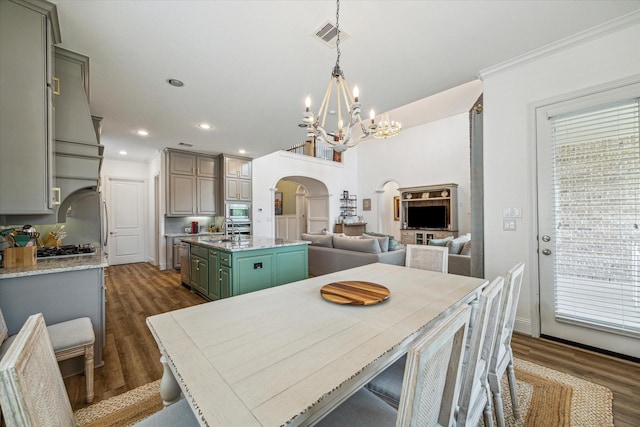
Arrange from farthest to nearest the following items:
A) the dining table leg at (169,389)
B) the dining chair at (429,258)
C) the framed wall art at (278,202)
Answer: the framed wall art at (278,202) < the dining chair at (429,258) < the dining table leg at (169,389)

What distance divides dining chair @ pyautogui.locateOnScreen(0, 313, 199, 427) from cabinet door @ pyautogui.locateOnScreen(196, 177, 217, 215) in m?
5.41

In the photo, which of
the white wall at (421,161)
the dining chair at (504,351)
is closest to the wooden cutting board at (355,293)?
the dining chair at (504,351)

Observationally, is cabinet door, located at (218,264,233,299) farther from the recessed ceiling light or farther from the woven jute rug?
the recessed ceiling light

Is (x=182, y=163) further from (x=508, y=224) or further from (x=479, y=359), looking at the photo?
(x=479, y=359)

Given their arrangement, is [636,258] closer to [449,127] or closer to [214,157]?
[449,127]

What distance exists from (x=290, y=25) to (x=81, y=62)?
6.51ft

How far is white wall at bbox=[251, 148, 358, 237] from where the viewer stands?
680 centimetres

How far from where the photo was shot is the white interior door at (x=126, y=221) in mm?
6391

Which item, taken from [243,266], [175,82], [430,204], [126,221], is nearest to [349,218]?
[430,204]

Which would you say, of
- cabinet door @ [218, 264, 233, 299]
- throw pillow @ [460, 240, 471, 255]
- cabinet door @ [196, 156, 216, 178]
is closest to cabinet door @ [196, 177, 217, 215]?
cabinet door @ [196, 156, 216, 178]

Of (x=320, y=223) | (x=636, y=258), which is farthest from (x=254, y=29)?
(x=320, y=223)

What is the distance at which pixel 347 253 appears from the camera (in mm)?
4273

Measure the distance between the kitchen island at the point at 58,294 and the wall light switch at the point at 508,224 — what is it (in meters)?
3.68

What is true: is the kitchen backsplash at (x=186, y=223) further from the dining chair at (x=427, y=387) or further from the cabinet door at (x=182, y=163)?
the dining chair at (x=427, y=387)
